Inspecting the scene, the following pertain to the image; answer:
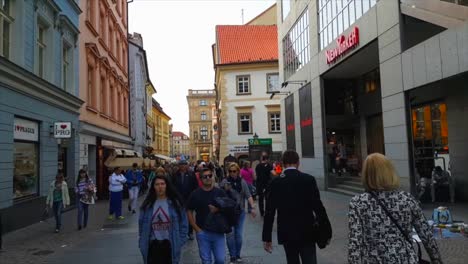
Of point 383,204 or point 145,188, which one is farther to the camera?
point 145,188

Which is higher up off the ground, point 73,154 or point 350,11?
point 350,11

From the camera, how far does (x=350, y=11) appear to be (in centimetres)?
1881

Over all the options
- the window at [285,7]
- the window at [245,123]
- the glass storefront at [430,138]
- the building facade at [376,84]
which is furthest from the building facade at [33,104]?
the window at [245,123]

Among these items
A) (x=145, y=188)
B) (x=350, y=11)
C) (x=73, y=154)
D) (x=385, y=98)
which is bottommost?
(x=145, y=188)

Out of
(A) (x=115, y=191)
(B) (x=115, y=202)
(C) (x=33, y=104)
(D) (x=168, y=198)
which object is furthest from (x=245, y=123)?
(D) (x=168, y=198)

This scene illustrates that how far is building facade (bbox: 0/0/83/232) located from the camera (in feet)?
40.4

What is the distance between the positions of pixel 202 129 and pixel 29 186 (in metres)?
98.3

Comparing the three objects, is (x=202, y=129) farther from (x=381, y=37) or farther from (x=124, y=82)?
(x=381, y=37)

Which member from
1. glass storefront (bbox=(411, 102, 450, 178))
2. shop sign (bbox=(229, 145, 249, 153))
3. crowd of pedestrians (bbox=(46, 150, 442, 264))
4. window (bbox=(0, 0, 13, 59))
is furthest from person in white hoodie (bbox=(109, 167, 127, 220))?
shop sign (bbox=(229, 145, 249, 153))

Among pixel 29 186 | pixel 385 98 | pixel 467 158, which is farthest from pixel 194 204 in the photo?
pixel 467 158

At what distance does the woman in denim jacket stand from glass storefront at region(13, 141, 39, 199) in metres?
9.43

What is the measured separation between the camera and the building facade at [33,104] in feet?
40.4

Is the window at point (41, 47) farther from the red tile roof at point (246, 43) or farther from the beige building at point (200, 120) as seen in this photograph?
the beige building at point (200, 120)

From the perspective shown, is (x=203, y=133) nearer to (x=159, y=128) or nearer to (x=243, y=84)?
(x=159, y=128)
